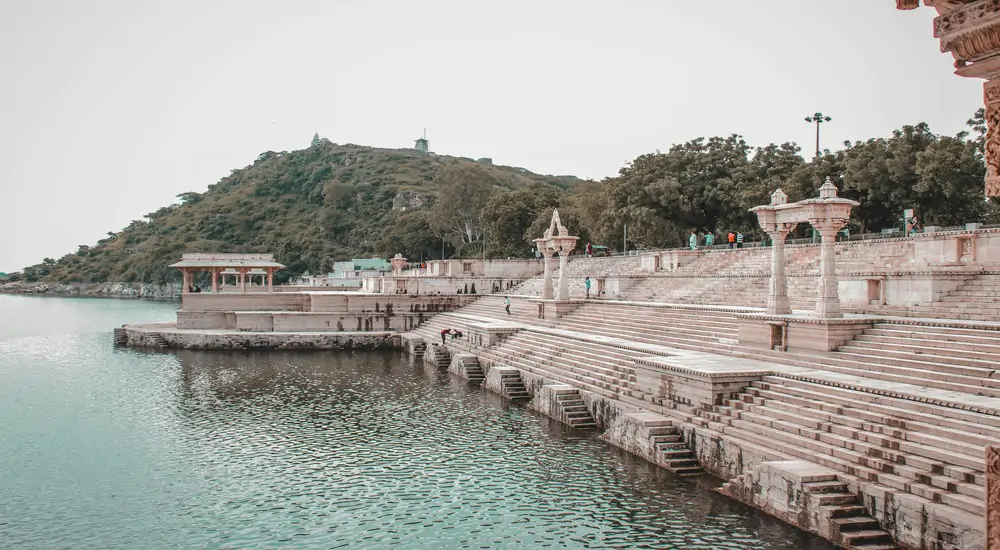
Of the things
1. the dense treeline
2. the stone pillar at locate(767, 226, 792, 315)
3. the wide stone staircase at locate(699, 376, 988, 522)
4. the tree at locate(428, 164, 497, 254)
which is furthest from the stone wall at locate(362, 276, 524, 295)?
the wide stone staircase at locate(699, 376, 988, 522)

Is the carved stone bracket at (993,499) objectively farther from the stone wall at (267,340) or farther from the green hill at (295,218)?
the green hill at (295,218)

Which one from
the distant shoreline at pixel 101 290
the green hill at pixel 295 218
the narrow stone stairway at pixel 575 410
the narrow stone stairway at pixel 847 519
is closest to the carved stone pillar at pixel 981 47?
the narrow stone stairway at pixel 847 519

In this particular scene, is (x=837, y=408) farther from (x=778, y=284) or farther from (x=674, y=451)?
(x=778, y=284)

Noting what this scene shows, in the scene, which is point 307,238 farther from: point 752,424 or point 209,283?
point 752,424

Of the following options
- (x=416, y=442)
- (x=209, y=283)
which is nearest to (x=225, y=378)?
(x=416, y=442)

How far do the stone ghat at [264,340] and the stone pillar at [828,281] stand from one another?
1078 inches

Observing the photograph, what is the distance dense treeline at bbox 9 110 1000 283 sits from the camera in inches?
1319

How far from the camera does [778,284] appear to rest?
20.2 meters

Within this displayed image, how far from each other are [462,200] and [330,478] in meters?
67.8

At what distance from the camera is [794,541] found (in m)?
11.6

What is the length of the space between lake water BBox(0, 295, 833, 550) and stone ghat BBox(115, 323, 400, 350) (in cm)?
1310

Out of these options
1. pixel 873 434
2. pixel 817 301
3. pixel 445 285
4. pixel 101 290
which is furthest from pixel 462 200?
pixel 101 290

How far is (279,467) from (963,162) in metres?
28.0

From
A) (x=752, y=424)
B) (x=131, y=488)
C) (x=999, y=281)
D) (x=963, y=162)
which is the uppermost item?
(x=963, y=162)
